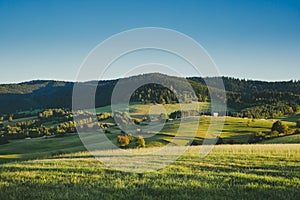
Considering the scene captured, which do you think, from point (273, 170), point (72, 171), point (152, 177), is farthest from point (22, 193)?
point (273, 170)

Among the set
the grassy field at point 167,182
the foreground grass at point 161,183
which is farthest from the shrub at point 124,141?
the foreground grass at point 161,183

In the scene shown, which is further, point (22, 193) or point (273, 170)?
point (273, 170)

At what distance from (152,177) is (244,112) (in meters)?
148

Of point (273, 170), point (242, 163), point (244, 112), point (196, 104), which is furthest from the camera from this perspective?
point (244, 112)

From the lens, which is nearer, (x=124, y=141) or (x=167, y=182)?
(x=167, y=182)

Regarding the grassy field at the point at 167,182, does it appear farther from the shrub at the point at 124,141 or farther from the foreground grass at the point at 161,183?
the shrub at the point at 124,141

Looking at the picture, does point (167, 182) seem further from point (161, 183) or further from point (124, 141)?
point (124, 141)

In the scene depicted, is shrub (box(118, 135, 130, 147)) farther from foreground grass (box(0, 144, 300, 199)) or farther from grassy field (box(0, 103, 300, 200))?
foreground grass (box(0, 144, 300, 199))

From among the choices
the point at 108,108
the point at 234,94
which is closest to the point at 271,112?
the point at 234,94

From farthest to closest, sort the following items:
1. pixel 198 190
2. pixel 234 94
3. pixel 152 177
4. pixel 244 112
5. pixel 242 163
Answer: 1. pixel 234 94
2. pixel 244 112
3. pixel 242 163
4. pixel 152 177
5. pixel 198 190

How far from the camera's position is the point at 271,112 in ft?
518

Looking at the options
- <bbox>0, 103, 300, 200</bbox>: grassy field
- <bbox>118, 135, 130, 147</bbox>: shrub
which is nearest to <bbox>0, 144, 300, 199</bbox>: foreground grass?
<bbox>0, 103, 300, 200</bbox>: grassy field

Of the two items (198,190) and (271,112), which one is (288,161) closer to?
(198,190)

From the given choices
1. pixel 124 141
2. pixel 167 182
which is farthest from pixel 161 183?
pixel 124 141
